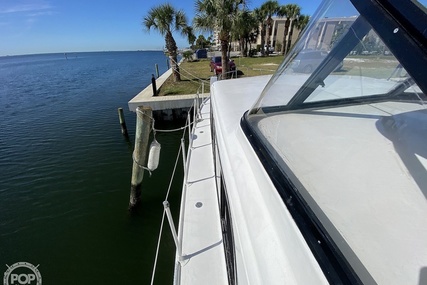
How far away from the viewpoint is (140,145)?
4.80 m

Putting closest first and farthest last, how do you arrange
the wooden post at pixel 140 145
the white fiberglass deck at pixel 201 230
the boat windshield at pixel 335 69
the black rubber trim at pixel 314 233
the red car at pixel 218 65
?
1. the black rubber trim at pixel 314 233
2. the boat windshield at pixel 335 69
3. the white fiberglass deck at pixel 201 230
4. the wooden post at pixel 140 145
5. the red car at pixel 218 65

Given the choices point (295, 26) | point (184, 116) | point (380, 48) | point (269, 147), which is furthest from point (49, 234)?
point (295, 26)

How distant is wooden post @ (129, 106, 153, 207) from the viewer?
15.0ft

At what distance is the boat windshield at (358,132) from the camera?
0.75 metres

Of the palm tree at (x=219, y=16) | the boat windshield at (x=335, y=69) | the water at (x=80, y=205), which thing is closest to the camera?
the boat windshield at (x=335, y=69)

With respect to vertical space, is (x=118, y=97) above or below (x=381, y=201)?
below

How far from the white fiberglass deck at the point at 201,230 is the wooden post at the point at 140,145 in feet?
4.50

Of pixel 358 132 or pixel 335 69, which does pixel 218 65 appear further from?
pixel 358 132

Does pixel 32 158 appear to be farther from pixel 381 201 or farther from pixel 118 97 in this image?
pixel 381 201

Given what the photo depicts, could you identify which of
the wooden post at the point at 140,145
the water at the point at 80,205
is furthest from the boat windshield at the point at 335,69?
the water at the point at 80,205

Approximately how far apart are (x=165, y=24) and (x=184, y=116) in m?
6.56

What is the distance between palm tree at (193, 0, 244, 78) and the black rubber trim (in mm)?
12704

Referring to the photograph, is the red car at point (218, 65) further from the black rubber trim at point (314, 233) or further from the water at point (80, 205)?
the black rubber trim at point (314, 233)

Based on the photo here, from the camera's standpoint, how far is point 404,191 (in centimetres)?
94
